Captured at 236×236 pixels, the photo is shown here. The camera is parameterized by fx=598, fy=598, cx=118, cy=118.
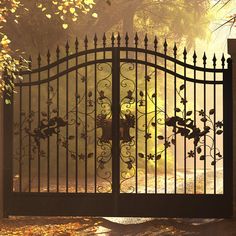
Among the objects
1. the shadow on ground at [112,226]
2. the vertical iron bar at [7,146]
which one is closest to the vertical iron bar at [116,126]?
the shadow on ground at [112,226]

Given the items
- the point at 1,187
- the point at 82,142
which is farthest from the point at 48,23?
the point at 1,187

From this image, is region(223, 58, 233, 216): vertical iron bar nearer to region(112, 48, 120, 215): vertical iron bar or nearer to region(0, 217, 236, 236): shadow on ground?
region(0, 217, 236, 236): shadow on ground

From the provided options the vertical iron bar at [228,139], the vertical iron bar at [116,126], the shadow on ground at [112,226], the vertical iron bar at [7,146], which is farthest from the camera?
the vertical iron bar at [7,146]

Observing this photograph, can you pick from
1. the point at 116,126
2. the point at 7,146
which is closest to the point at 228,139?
the point at 116,126

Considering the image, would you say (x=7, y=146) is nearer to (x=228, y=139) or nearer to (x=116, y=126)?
(x=116, y=126)

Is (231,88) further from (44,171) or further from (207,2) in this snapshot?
(207,2)

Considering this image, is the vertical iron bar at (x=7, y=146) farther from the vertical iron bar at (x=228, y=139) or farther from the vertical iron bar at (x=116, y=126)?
the vertical iron bar at (x=228, y=139)

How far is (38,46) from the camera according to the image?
54.9 ft

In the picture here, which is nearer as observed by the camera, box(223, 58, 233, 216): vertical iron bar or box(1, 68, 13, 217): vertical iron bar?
box(223, 58, 233, 216): vertical iron bar

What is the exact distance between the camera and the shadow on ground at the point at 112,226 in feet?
29.8

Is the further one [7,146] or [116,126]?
[7,146]

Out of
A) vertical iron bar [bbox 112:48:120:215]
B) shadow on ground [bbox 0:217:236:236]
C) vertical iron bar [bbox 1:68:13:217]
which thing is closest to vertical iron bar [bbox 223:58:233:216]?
shadow on ground [bbox 0:217:236:236]

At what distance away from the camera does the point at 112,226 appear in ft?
31.6

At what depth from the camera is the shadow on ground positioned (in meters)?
9.08
